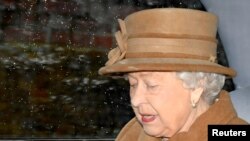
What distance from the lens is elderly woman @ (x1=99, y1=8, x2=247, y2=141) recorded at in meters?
1.38

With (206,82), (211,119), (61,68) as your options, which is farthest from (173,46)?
(61,68)

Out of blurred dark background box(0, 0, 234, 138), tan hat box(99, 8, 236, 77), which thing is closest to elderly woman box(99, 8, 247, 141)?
tan hat box(99, 8, 236, 77)

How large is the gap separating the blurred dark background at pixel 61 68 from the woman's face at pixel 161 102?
92 centimetres

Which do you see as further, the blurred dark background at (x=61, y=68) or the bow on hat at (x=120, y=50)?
the blurred dark background at (x=61, y=68)

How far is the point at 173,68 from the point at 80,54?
107cm

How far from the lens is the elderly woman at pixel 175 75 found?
1382 millimetres

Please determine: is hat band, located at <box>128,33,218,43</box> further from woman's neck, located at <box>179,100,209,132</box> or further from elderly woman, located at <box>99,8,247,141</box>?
woman's neck, located at <box>179,100,209,132</box>

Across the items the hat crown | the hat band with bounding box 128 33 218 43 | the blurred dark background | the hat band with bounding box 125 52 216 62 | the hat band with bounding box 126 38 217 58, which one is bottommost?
the blurred dark background

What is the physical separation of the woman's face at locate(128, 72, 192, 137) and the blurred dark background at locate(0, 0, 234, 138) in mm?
925

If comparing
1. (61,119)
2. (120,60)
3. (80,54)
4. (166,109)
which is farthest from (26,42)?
(166,109)

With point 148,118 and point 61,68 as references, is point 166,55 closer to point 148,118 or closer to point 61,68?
point 148,118

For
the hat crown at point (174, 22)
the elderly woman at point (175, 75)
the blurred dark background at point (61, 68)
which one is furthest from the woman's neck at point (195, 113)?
the blurred dark background at point (61, 68)

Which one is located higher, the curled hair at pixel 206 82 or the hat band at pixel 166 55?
the hat band at pixel 166 55

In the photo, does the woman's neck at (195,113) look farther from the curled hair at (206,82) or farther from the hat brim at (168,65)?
the hat brim at (168,65)
